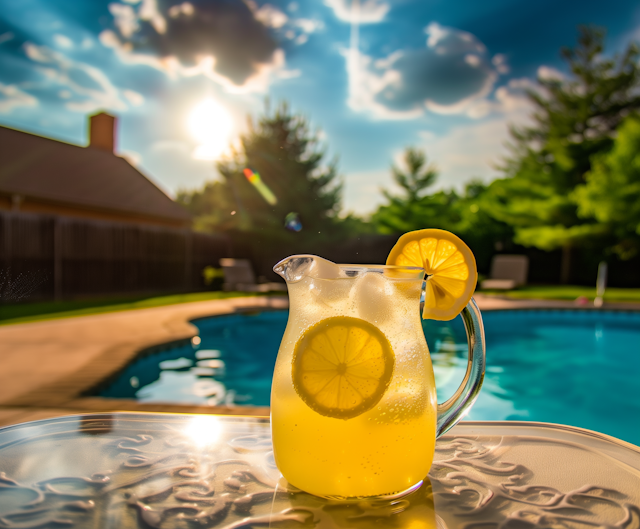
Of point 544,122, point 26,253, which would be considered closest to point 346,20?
point 544,122

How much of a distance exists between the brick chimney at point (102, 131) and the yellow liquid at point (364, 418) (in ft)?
51.6

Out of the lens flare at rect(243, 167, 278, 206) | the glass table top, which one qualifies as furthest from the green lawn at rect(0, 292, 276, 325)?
the glass table top

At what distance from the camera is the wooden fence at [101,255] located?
8.93 meters

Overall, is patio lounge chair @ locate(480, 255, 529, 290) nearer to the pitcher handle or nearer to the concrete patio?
the concrete patio

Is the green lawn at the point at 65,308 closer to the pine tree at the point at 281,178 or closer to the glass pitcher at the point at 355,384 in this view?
the pine tree at the point at 281,178

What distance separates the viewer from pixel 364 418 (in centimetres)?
59

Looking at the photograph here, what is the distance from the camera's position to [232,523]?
512mm

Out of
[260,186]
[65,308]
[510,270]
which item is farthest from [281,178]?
[65,308]

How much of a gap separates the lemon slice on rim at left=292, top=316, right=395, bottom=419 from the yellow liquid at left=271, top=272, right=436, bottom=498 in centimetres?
3

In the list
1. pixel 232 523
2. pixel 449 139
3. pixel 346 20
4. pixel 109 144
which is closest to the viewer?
pixel 232 523

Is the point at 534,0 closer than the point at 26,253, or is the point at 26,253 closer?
the point at 26,253

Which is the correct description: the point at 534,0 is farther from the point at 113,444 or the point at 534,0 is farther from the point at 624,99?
the point at 113,444

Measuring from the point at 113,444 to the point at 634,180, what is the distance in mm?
13527

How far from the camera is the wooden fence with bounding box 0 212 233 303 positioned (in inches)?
352
